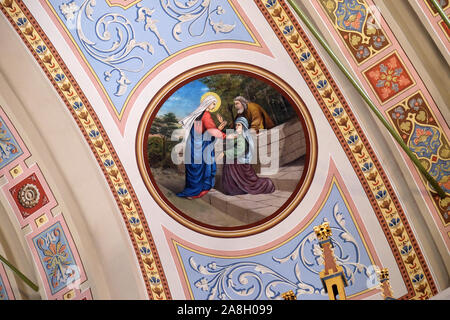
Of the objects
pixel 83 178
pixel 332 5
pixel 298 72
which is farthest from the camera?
pixel 83 178

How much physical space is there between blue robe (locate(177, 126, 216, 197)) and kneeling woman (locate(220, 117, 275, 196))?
186 mm

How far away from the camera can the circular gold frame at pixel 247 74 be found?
859 cm

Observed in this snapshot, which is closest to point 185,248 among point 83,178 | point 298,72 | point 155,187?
point 155,187

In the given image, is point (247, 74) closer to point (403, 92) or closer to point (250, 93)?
point (250, 93)

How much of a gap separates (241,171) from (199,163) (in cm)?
61

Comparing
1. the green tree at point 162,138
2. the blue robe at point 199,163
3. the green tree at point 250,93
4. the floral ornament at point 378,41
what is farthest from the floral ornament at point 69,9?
the floral ornament at point 378,41

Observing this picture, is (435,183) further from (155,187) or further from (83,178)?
(83,178)

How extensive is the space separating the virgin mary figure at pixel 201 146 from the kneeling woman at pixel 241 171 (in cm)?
20

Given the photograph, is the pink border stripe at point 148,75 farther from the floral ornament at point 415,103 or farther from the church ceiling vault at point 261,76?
the floral ornament at point 415,103

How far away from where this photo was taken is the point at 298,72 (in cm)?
837

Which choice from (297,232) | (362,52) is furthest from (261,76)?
(297,232)

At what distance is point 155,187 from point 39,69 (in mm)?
2278

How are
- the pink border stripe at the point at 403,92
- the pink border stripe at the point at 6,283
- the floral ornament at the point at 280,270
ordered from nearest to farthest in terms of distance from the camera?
the pink border stripe at the point at 403,92
the floral ornament at the point at 280,270
the pink border stripe at the point at 6,283

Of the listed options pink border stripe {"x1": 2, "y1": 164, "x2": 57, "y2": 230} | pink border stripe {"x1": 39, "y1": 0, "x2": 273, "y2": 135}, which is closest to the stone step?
pink border stripe {"x1": 39, "y1": 0, "x2": 273, "y2": 135}
